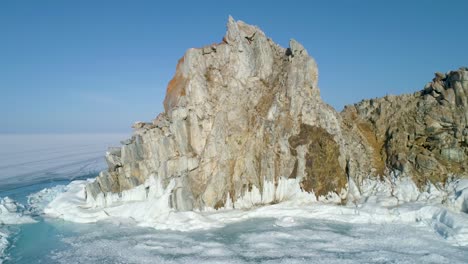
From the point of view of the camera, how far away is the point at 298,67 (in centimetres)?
2942

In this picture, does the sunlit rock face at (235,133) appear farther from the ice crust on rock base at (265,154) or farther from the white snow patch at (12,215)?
the white snow patch at (12,215)

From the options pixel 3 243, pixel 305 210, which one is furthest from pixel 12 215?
pixel 305 210

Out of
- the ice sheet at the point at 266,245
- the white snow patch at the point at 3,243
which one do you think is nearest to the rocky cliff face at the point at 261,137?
the ice sheet at the point at 266,245

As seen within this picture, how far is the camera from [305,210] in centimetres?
2441

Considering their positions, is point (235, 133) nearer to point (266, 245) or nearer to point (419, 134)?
point (266, 245)

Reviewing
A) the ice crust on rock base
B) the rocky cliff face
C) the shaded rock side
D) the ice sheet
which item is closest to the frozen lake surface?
the ice sheet

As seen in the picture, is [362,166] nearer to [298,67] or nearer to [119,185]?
[298,67]

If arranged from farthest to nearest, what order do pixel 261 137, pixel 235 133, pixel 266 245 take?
pixel 261 137, pixel 235 133, pixel 266 245

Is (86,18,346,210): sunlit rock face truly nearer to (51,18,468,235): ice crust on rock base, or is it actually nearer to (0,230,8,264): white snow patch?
(51,18,468,235): ice crust on rock base

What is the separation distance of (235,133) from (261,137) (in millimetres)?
2110

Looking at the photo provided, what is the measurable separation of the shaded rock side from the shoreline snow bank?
1513 mm

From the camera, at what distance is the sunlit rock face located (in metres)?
26.1

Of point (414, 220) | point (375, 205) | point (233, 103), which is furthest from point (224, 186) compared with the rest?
point (414, 220)

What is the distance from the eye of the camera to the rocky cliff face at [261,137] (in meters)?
26.1
